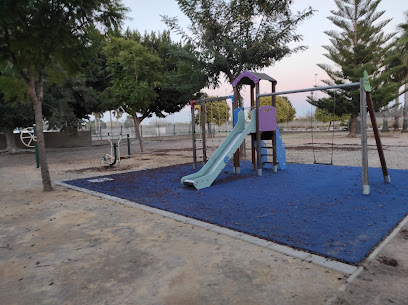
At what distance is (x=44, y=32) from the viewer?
257 inches

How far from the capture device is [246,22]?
38.5 ft

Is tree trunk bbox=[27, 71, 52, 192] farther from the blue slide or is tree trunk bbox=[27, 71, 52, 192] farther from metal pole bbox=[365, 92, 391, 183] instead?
metal pole bbox=[365, 92, 391, 183]

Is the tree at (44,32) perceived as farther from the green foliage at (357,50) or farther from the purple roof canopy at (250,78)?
the green foliage at (357,50)

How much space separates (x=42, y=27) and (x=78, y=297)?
20.8ft

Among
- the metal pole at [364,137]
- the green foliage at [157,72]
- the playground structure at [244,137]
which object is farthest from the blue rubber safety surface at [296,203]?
the green foliage at [157,72]

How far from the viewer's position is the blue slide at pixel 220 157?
703 cm

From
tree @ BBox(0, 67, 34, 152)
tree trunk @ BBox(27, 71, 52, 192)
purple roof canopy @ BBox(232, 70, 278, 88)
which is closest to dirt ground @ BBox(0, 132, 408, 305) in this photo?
tree trunk @ BBox(27, 71, 52, 192)

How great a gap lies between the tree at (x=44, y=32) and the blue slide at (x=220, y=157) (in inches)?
146

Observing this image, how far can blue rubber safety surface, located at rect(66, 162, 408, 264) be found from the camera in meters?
3.74

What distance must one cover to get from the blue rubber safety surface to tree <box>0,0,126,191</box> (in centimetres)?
303

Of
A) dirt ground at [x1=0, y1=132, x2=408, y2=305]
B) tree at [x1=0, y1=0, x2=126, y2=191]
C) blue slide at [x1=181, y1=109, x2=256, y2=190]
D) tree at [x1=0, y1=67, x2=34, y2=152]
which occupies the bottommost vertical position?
dirt ground at [x1=0, y1=132, x2=408, y2=305]

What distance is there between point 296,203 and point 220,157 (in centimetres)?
284

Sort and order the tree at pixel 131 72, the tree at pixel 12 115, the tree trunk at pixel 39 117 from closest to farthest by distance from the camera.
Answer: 1. the tree trunk at pixel 39 117
2. the tree at pixel 131 72
3. the tree at pixel 12 115

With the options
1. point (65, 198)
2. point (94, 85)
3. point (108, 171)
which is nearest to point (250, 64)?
point (108, 171)
